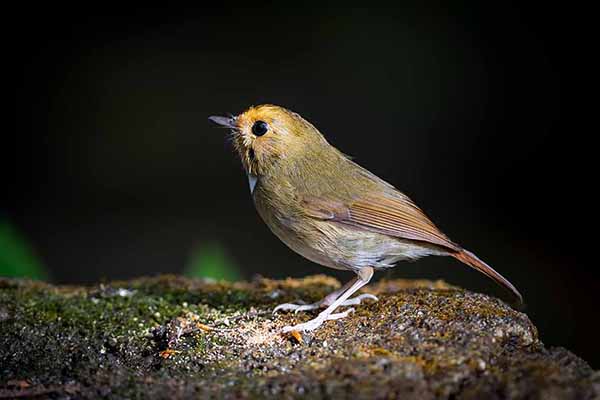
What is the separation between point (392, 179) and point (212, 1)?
2419 millimetres

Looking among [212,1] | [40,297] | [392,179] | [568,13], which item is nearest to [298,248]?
[40,297]

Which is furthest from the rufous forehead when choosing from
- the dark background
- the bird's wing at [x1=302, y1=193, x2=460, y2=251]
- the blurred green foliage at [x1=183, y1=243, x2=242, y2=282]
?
the dark background

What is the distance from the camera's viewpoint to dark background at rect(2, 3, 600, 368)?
20.4 feet

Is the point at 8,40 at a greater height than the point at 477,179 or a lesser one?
greater

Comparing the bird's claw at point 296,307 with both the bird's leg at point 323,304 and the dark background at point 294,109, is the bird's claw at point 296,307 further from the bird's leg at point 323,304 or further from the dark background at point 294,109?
the dark background at point 294,109

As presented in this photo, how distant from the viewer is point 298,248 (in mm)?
3559

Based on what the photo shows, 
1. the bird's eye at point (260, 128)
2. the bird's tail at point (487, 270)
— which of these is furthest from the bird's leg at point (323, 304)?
the bird's eye at point (260, 128)

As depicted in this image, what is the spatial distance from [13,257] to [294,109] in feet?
10.1

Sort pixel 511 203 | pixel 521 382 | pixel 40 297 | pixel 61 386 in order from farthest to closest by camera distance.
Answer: pixel 511 203 < pixel 40 297 < pixel 61 386 < pixel 521 382

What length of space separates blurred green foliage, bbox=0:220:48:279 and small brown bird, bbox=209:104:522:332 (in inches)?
67.4

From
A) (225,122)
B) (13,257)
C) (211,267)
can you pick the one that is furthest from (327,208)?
(13,257)

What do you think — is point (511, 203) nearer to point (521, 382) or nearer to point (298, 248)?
point (298, 248)

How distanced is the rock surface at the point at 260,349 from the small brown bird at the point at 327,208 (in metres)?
0.20

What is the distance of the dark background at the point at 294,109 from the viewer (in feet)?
20.4
